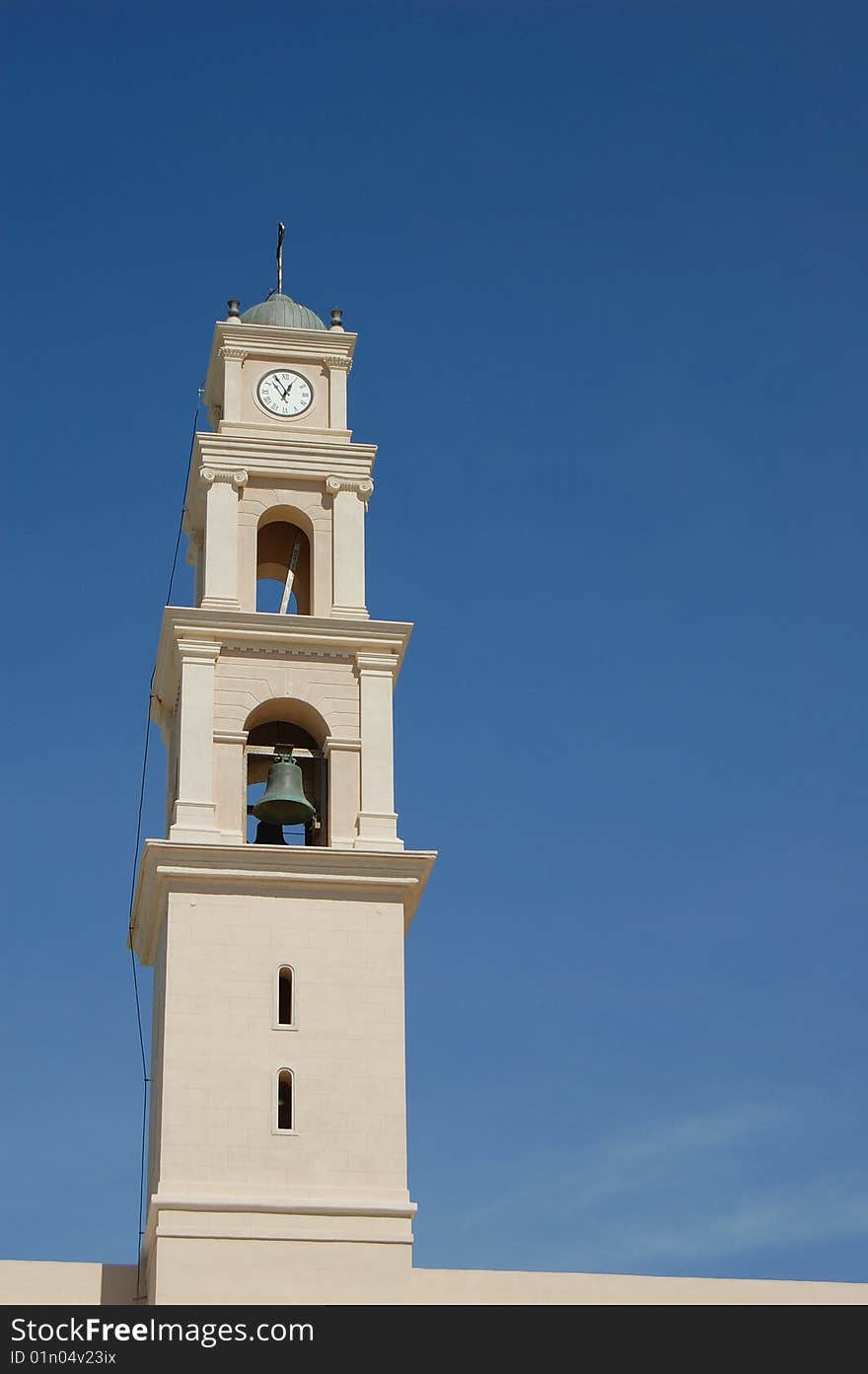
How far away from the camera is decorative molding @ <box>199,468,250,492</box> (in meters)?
41.2

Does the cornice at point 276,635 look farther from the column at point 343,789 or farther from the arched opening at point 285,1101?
the arched opening at point 285,1101

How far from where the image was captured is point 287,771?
3881 cm

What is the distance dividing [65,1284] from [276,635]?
10614mm

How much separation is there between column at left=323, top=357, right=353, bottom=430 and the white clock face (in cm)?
40

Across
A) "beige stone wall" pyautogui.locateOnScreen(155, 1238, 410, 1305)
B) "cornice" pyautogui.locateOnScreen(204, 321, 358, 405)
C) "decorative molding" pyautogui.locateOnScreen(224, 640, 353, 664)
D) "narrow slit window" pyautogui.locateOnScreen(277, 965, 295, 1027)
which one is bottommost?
"beige stone wall" pyautogui.locateOnScreen(155, 1238, 410, 1305)

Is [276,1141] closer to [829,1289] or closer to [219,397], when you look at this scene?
[829,1289]

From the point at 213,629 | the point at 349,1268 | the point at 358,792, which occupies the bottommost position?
the point at 349,1268

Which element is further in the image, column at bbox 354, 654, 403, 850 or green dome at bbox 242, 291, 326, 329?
green dome at bbox 242, 291, 326, 329

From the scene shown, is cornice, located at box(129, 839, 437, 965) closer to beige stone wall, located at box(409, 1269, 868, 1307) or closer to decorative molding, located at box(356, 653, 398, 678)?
decorative molding, located at box(356, 653, 398, 678)

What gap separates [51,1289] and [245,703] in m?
9.52

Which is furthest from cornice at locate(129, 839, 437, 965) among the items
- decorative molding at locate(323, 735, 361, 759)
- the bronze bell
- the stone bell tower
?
decorative molding at locate(323, 735, 361, 759)
